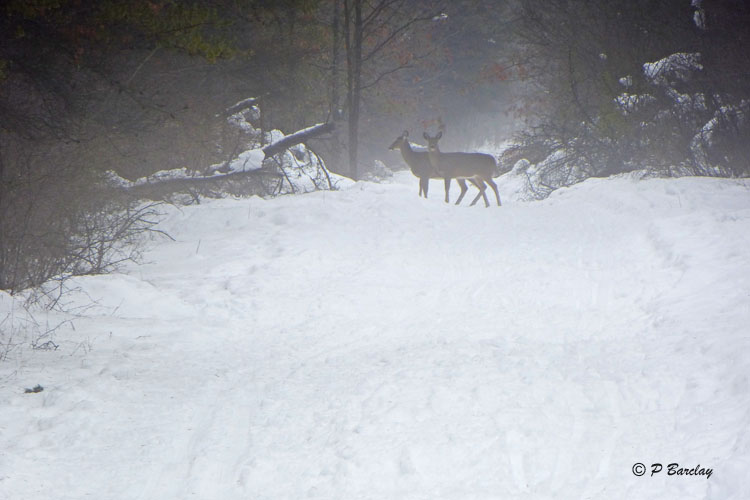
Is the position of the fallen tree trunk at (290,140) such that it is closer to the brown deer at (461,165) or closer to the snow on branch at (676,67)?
the brown deer at (461,165)

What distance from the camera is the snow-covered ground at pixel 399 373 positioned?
400cm

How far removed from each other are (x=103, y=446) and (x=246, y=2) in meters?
8.31

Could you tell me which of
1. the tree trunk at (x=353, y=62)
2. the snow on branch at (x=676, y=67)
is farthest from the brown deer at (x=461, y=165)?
the tree trunk at (x=353, y=62)

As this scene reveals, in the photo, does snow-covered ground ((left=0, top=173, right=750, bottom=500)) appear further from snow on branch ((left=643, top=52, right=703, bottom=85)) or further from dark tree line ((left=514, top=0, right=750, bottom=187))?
snow on branch ((left=643, top=52, right=703, bottom=85))

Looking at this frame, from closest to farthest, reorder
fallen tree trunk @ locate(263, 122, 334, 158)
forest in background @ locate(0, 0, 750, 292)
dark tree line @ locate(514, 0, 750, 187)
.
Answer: forest in background @ locate(0, 0, 750, 292)
dark tree line @ locate(514, 0, 750, 187)
fallen tree trunk @ locate(263, 122, 334, 158)

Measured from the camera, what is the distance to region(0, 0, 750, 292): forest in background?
7.22 meters

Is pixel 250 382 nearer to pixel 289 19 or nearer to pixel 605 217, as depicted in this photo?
pixel 605 217

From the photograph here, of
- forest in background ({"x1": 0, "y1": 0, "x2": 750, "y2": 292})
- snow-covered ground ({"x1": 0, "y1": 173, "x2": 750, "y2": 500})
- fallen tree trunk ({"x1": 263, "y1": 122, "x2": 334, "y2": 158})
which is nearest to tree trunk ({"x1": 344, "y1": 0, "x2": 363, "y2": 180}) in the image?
forest in background ({"x1": 0, "y1": 0, "x2": 750, "y2": 292})

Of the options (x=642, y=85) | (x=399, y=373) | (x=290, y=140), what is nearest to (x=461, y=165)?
(x=290, y=140)

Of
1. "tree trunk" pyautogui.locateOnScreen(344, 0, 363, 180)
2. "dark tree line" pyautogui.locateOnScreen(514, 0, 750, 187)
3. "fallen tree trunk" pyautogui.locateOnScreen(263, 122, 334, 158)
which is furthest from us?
"tree trunk" pyautogui.locateOnScreen(344, 0, 363, 180)

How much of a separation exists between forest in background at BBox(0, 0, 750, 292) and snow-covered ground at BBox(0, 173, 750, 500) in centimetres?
113

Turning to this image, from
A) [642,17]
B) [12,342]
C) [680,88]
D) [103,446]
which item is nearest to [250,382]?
[103,446]

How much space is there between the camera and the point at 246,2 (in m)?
10.7

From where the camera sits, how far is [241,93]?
552 inches
